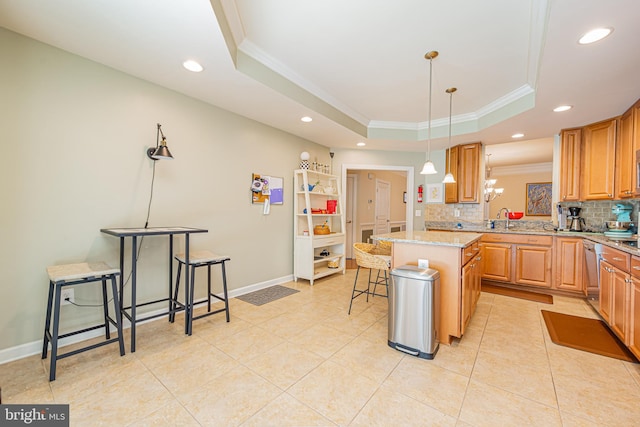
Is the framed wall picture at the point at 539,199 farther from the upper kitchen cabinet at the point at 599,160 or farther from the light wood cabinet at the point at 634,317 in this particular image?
the light wood cabinet at the point at 634,317

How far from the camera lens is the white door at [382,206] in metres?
6.79

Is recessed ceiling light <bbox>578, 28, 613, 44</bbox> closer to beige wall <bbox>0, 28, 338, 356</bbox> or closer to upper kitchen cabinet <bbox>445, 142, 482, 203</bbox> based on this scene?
upper kitchen cabinet <bbox>445, 142, 482, 203</bbox>

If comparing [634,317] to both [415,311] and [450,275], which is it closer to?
[450,275]

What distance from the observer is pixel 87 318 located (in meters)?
2.31

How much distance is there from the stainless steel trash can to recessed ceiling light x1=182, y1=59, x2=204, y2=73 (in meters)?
2.42

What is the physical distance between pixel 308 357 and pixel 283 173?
8.83 feet

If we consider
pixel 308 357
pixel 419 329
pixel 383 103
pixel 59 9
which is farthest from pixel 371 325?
pixel 59 9

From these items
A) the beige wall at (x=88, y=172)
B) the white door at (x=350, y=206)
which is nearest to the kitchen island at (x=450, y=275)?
the beige wall at (x=88, y=172)

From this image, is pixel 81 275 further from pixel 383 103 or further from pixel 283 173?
pixel 383 103

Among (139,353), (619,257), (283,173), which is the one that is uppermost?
(283,173)

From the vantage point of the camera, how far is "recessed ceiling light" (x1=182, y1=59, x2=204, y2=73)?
2297 mm

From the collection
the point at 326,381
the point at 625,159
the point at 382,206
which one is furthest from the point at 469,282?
the point at 382,206

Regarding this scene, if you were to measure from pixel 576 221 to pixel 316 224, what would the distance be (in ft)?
12.3

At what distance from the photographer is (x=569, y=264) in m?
3.56
